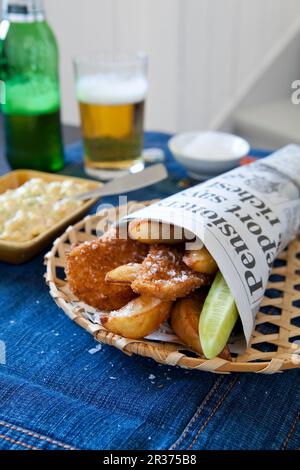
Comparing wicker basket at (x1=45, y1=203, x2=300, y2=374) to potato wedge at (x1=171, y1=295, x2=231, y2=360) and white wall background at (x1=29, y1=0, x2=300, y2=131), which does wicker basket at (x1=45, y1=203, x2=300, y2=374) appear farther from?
white wall background at (x1=29, y1=0, x2=300, y2=131)

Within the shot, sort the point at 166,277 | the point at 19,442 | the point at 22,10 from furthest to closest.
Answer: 1. the point at 22,10
2. the point at 166,277
3. the point at 19,442

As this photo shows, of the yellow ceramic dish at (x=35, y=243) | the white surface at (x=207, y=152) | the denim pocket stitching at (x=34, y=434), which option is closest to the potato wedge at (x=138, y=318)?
the denim pocket stitching at (x=34, y=434)

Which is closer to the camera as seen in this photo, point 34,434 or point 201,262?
point 34,434

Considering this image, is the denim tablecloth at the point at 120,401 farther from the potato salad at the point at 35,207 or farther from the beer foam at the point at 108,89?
the beer foam at the point at 108,89

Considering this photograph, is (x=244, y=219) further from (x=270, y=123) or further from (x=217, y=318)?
(x=270, y=123)

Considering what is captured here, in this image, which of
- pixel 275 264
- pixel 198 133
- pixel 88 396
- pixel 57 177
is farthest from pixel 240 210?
pixel 198 133

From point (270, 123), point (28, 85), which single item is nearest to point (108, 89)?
point (28, 85)
